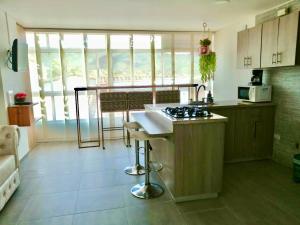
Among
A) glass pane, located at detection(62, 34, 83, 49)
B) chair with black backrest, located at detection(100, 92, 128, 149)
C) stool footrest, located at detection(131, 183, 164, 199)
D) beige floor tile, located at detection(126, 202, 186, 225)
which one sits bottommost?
beige floor tile, located at detection(126, 202, 186, 225)

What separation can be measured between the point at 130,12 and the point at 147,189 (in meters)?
2.79

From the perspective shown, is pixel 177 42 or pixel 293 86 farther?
pixel 177 42

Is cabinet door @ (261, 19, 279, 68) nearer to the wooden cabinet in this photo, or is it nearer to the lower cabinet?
the lower cabinet

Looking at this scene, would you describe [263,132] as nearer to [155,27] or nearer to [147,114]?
[147,114]

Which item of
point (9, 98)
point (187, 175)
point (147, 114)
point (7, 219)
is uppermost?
point (9, 98)

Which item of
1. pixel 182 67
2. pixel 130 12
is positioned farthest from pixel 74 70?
pixel 182 67

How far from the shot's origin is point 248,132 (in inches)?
146

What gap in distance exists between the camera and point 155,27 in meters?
4.89

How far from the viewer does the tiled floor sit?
231cm

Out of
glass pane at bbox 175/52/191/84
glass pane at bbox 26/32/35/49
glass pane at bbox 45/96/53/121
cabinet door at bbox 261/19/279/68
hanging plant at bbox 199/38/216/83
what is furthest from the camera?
glass pane at bbox 175/52/191/84

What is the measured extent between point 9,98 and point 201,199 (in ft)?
10.9

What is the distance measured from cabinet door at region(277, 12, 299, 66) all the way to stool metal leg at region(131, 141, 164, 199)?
2.17 meters

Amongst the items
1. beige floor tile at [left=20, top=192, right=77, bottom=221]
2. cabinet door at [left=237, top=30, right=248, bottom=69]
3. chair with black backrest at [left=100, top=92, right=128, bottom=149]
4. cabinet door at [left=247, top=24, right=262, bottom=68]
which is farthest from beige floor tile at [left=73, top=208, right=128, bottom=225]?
cabinet door at [left=237, top=30, right=248, bottom=69]

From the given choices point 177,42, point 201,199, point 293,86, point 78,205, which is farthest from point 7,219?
point 177,42
